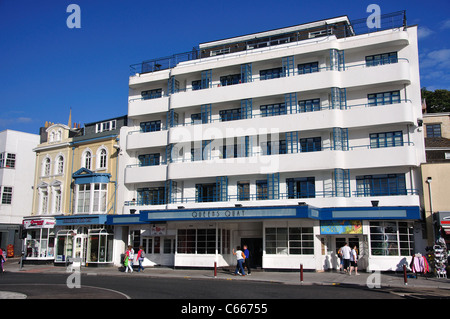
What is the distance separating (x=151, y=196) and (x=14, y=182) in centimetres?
A: 1865

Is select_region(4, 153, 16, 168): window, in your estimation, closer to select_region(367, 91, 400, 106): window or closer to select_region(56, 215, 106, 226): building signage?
select_region(56, 215, 106, 226): building signage

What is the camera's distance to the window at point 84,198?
1415 inches

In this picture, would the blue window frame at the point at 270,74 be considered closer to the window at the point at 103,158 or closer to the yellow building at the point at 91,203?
the yellow building at the point at 91,203

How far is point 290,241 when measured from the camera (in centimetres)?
2834

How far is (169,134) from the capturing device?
34.7 meters

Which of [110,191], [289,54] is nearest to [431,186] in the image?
[289,54]

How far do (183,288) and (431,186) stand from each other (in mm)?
16917

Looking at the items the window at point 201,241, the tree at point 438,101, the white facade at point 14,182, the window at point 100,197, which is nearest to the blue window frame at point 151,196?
the window at point 100,197

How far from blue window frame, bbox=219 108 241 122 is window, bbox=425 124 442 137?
17.9m

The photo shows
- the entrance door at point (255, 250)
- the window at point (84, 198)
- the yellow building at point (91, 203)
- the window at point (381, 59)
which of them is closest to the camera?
the window at point (381, 59)

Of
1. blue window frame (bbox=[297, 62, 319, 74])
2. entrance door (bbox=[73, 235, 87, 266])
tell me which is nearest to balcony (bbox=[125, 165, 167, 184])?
entrance door (bbox=[73, 235, 87, 266])

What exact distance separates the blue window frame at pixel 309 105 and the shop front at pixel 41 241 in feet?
72.0

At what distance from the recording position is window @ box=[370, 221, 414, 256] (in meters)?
26.7
